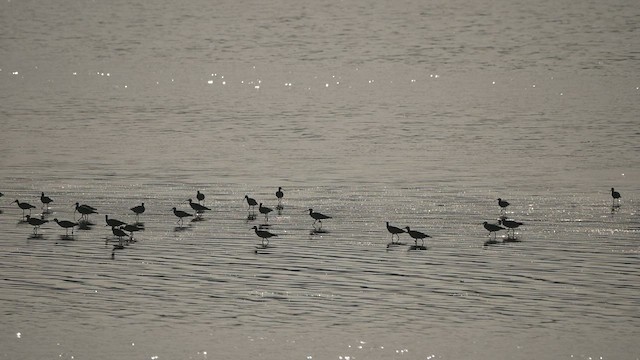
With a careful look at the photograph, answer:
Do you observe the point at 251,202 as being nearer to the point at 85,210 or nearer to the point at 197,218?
the point at 197,218

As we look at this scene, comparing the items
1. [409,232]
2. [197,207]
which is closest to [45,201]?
[197,207]

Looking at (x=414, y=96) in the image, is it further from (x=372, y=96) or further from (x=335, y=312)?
(x=335, y=312)

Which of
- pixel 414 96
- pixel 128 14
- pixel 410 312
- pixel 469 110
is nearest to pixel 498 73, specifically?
pixel 414 96

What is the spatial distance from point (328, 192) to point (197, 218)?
4.96 metres

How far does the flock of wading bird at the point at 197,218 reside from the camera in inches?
1067

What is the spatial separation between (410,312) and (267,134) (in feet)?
90.7

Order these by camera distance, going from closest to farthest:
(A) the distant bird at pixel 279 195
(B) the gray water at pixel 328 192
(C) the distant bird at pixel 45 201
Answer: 1. (B) the gray water at pixel 328 192
2. (C) the distant bird at pixel 45 201
3. (A) the distant bird at pixel 279 195

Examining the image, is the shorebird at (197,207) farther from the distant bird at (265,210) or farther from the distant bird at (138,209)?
the distant bird at (265,210)

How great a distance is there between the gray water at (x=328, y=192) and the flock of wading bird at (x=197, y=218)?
27cm

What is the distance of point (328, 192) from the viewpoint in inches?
1336

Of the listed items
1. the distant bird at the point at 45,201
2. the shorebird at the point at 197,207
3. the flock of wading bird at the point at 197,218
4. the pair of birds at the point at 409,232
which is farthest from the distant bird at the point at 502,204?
the distant bird at the point at 45,201

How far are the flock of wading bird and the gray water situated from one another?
0.27 metres

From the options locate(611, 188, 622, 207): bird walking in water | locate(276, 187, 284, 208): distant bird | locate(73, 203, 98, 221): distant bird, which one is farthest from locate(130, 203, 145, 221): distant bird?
locate(611, 188, 622, 207): bird walking in water

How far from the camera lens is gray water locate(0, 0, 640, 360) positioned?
2048 cm
